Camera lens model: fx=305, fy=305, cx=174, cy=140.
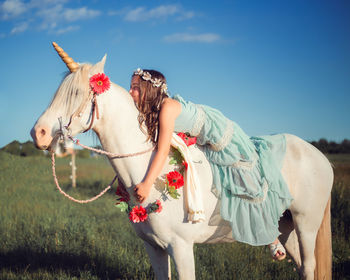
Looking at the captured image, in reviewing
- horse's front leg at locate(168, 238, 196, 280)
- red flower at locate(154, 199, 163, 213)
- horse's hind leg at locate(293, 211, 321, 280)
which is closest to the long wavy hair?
red flower at locate(154, 199, 163, 213)

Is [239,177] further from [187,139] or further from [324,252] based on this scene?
[324,252]

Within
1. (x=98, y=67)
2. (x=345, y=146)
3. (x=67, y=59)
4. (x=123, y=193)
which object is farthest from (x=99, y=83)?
(x=345, y=146)

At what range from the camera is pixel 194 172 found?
8.32 ft

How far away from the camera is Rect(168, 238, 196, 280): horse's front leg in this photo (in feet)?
8.11

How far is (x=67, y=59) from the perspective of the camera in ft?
7.61

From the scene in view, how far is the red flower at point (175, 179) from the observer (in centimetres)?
246

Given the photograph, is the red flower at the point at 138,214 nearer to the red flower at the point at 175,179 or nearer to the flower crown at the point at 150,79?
the red flower at the point at 175,179

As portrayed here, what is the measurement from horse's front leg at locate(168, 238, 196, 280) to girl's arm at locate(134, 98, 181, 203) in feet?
1.66

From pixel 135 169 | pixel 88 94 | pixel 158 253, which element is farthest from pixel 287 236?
pixel 88 94

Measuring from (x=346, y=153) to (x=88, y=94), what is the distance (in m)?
13.4

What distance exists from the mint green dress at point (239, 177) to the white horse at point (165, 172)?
110mm

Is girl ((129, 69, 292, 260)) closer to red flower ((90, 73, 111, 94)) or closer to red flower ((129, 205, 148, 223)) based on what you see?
red flower ((129, 205, 148, 223))

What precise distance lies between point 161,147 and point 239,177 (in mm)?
848

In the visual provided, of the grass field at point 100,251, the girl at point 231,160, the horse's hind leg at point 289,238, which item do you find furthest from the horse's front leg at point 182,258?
the horse's hind leg at point 289,238
